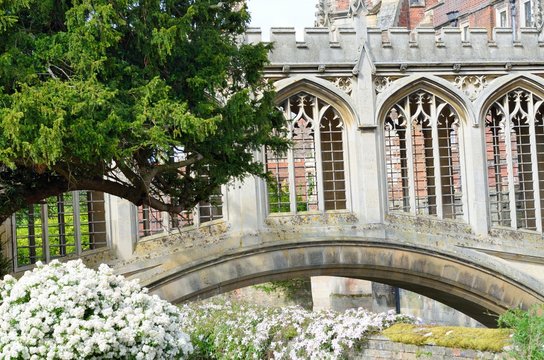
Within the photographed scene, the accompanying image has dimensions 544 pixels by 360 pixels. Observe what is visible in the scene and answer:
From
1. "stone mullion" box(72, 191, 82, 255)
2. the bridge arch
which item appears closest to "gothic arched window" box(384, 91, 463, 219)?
the bridge arch

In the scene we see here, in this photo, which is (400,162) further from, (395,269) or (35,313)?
(35,313)

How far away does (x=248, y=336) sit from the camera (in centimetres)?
1223

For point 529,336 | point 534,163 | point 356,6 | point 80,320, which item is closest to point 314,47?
point 356,6

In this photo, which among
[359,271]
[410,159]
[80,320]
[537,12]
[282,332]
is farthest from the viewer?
[537,12]

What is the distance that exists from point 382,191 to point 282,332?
27.4ft

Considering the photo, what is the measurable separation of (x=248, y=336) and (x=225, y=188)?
7480mm

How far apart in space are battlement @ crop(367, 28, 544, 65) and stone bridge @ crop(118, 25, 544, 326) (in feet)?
0.07

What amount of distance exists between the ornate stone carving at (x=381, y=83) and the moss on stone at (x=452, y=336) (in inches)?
364

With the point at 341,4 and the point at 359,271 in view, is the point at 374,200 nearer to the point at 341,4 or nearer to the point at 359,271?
the point at 359,271

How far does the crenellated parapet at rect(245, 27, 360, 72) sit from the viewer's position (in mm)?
19844

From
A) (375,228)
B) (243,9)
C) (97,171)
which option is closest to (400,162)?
(375,228)

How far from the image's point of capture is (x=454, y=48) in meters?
20.7

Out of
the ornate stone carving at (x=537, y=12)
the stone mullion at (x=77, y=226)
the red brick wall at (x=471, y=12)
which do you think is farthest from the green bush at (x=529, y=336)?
the red brick wall at (x=471, y=12)

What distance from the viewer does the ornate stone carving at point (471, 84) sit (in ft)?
67.7
